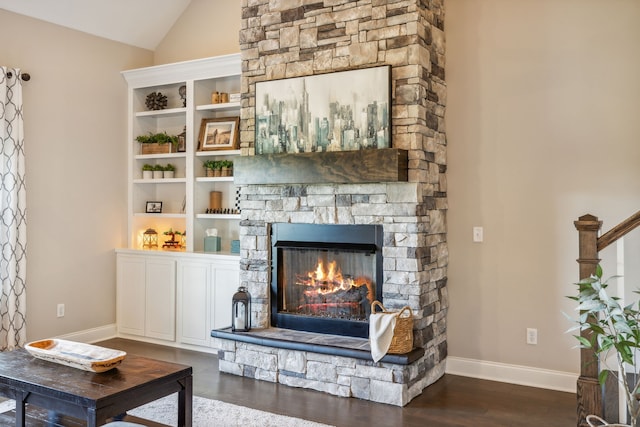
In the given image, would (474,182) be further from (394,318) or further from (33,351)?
(33,351)

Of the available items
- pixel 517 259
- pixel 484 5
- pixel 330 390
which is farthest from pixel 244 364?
pixel 484 5

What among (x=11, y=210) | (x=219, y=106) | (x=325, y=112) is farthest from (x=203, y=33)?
Result: (x=11, y=210)

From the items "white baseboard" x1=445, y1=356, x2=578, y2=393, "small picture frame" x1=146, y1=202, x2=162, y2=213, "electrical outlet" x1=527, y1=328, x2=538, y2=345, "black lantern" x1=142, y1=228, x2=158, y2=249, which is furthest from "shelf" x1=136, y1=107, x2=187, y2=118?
"electrical outlet" x1=527, y1=328, x2=538, y2=345

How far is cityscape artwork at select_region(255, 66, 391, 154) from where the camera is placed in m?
4.13

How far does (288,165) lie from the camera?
437cm

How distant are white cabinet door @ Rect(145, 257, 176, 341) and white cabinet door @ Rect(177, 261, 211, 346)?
0.30 feet

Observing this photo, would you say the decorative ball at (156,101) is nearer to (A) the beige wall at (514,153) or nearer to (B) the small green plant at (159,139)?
(B) the small green plant at (159,139)

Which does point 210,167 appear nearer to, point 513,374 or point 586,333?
point 513,374

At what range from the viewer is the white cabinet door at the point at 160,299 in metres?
5.53

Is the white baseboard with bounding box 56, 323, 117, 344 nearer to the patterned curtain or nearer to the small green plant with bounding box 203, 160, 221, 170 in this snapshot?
the patterned curtain

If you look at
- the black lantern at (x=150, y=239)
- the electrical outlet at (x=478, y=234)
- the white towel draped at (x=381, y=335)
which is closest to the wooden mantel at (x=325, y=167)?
the electrical outlet at (x=478, y=234)

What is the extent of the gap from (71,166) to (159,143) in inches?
34.5

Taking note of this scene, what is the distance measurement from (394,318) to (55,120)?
143 inches

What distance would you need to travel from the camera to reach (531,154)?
4.29m
